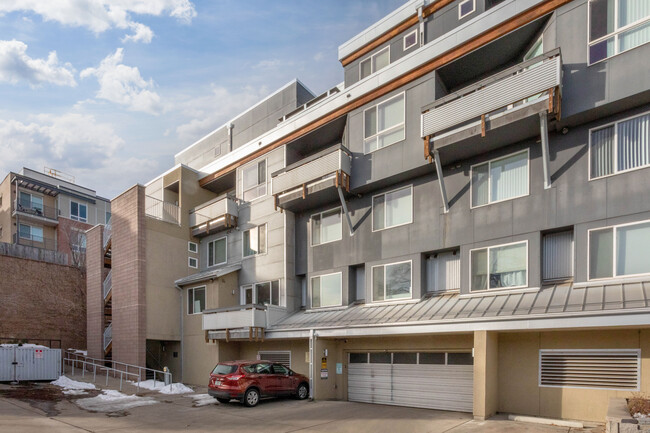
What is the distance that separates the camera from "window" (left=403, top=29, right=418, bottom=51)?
17.9 metres

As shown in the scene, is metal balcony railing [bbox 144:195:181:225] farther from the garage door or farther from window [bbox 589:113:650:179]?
window [bbox 589:113:650:179]

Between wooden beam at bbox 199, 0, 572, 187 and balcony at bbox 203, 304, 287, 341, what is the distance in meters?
7.71

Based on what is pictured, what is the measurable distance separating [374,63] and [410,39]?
6.18ft

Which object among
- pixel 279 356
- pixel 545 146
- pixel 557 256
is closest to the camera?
pixel 545 146

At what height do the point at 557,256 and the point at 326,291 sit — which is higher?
the point at 557,256

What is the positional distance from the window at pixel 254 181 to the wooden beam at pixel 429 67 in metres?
0.56

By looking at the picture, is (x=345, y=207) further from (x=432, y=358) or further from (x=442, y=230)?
(x=432, y=358)

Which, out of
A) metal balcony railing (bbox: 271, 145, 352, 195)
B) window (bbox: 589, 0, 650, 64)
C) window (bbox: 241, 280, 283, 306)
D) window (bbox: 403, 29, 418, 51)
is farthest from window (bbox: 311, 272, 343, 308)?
window (bbox: 589, 0, 650, 64)

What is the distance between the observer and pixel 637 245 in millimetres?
11398

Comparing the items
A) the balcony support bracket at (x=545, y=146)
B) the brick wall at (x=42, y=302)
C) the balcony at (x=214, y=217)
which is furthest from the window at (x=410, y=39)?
the brick wall at (x=42, y=302)

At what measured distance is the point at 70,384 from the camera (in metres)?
19.7

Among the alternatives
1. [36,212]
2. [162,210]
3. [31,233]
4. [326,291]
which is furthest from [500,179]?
[31,233]

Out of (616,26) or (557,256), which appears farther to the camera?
(557,256)

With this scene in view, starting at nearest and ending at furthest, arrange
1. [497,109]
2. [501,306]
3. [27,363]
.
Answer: [501,306]
[497,109]
[27,363]
